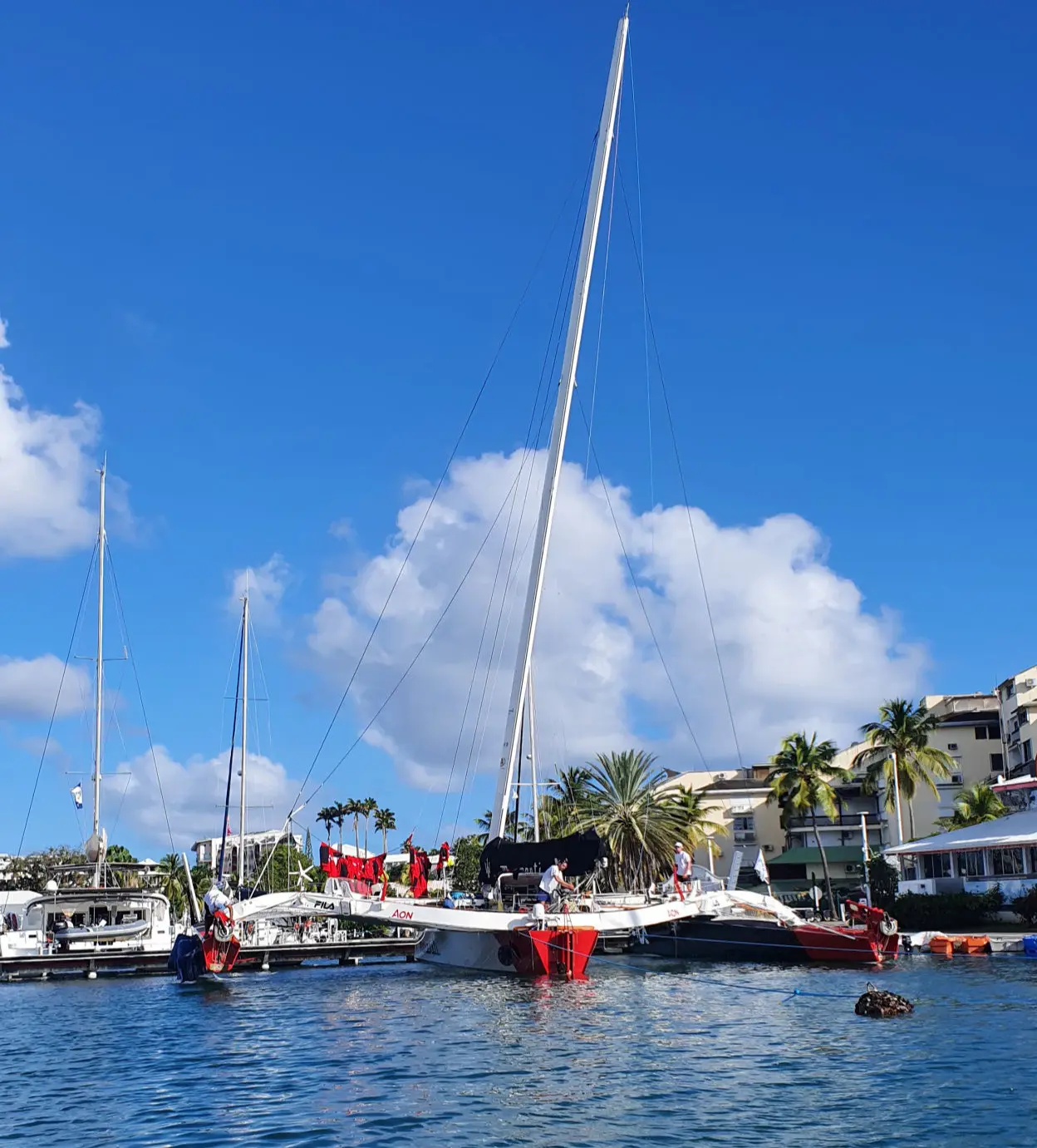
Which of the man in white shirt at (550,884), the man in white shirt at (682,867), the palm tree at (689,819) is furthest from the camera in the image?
the palm tree at (689,819)

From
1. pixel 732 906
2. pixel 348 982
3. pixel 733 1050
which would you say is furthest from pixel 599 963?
pixel 733 1050

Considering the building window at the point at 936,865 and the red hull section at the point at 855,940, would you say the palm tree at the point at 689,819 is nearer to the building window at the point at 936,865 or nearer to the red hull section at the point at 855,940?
the building window at the point at 936,865

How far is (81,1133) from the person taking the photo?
18438 mm

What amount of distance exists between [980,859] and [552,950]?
A: 2772cm

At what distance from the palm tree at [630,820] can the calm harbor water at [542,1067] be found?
3382cm

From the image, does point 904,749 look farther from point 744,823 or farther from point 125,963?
point 125,963

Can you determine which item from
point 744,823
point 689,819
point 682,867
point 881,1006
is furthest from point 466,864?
point 881,1006

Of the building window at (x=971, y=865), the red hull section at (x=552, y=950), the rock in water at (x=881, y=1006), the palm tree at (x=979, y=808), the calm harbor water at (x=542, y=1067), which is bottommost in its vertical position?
the calm harbor water at (x=542, y=1067)

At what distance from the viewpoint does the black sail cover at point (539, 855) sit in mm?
42594

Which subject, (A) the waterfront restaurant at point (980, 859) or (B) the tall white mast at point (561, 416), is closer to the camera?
(B) the tall white mast at point (561, 416)

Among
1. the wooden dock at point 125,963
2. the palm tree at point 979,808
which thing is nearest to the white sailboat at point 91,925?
the wooden dock at point 125,963

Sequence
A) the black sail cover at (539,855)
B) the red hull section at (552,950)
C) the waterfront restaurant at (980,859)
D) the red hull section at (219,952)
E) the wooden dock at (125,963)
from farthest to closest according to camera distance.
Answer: the wooden dock at (125,963) < the waterfront restaurant at (980,859) < the black sail cover at (539,855) < the red hull section at (219,952) < the red hull section at (552,950)

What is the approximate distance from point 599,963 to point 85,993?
19447 mm

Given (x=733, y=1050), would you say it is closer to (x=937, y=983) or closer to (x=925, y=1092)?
(x=925, y=1092)
